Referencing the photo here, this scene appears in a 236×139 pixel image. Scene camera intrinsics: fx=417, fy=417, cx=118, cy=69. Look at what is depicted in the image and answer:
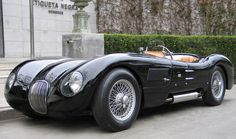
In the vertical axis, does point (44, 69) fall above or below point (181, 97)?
above

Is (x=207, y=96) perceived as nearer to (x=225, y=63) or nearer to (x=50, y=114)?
(x=225, y=63)

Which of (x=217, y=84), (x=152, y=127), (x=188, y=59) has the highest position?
(x=188, y=59)

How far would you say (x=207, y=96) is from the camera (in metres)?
7.46

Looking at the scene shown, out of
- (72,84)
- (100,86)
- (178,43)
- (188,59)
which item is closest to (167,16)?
(178,43)

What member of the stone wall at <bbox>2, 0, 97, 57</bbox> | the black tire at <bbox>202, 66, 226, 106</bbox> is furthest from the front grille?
the stone wall at <bbox>2, 0, 97, 57</bbox>

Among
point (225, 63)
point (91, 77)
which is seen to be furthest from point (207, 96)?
point (91, 77)

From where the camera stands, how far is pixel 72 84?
204 inches

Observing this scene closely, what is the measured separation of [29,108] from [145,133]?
159 cm

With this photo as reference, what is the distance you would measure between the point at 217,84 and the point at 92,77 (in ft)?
10.7

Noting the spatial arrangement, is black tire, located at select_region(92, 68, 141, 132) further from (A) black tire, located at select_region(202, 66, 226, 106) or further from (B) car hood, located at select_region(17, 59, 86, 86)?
(A) black tire, located at select_region(202, 66, 226, 106)

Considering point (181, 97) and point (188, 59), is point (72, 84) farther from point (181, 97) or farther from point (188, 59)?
point (188, 59)

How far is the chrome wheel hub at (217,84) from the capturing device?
297 inches

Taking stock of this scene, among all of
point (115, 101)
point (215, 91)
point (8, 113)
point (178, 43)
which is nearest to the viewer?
point (115, 101)

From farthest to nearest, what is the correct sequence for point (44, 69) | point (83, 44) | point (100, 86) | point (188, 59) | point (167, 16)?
point (167, 16) → point (83, 44) → point (188, 59) → point (44, 69) → point (100, 86)
